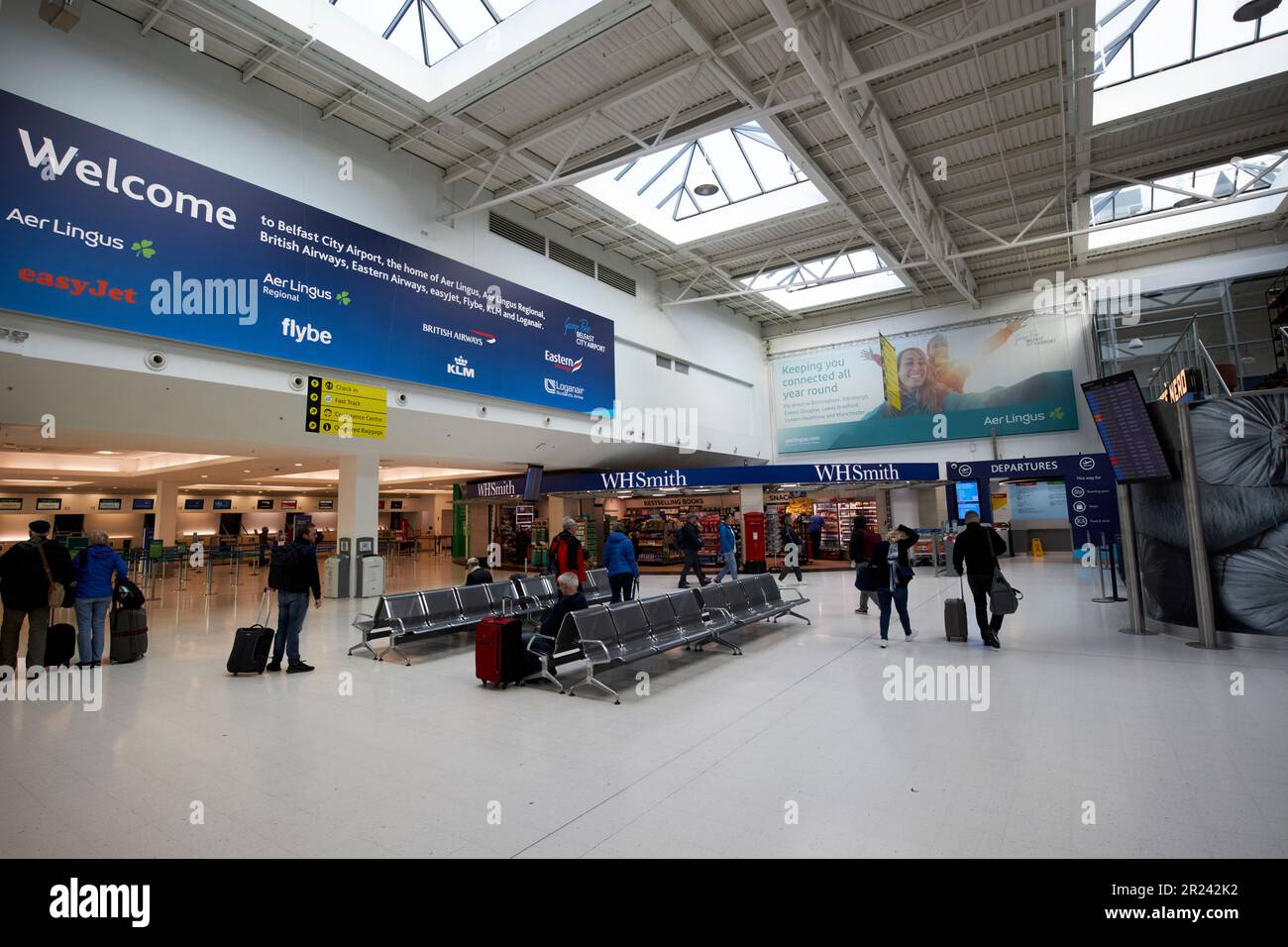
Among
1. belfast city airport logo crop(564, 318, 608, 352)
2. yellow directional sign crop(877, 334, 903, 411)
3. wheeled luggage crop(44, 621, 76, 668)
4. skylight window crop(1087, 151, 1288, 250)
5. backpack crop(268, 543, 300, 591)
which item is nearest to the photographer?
wheeled luggage crop(44, 621, 76, 668)

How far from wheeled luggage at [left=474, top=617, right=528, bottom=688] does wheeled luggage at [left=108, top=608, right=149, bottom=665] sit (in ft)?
14.0

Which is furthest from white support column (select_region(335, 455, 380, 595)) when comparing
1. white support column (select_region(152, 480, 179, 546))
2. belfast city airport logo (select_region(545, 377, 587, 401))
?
white support column (select_region(152, 480, 179, 546))

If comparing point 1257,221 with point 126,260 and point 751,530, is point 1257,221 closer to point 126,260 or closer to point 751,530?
point 751,530

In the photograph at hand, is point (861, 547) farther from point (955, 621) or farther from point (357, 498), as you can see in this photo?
point (357, 498)

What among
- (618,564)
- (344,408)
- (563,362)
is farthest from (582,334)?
(618,564)

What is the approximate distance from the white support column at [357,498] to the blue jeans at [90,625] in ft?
→ 21.1

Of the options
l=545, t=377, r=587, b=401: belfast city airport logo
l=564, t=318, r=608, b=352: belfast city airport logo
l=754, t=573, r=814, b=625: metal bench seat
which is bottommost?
l=754, t=573, r=814, b=625: metal bench seat

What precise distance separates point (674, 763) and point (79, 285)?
9219 mm

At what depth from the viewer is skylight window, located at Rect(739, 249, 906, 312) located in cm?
1920

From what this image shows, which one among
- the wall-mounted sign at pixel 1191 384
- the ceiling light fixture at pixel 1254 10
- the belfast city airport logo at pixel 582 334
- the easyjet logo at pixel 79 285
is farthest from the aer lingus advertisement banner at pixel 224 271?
the ceiling light fixture at pixel 1254 10

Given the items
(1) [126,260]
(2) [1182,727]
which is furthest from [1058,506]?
(1) [126,260]

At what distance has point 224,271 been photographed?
907cm

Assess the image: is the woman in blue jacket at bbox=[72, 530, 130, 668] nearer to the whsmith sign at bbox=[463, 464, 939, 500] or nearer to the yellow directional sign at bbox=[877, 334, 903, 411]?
the whsmith sign at bbox=[463, 464, 939, 500]

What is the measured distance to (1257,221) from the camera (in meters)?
15.9
